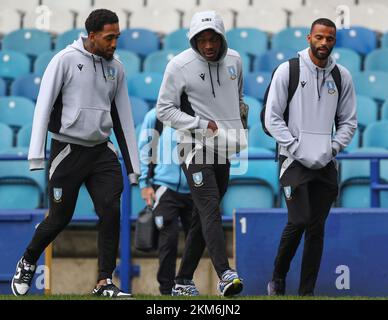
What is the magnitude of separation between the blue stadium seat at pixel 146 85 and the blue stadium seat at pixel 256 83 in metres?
0.96

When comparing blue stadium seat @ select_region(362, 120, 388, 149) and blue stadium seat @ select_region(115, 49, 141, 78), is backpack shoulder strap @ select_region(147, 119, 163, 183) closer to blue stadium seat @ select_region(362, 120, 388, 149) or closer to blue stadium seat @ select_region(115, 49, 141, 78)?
blue stadium seat @ select_region(362, 120, 388, 149)

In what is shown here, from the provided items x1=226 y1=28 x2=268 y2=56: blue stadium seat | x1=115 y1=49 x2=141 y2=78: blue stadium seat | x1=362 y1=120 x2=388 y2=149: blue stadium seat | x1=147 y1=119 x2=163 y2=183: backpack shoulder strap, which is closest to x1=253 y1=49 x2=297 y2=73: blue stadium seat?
x1=226 y1=28 x2=268 y2=56: blue stadium seat

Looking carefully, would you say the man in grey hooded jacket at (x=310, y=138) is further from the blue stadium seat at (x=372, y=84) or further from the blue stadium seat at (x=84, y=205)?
the blue stadium seat at (x=372, y=84)

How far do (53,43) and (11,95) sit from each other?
1.73 metres

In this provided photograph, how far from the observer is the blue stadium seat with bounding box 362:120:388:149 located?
11289 mm

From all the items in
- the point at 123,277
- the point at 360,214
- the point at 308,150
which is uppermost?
the point at 308,150

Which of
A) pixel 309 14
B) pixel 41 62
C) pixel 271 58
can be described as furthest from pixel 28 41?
pixel 309 14

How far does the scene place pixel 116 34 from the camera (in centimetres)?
755

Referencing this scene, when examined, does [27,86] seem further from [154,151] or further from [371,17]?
[371,17]

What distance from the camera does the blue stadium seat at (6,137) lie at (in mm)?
11758

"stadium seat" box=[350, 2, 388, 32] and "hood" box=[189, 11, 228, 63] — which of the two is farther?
"stadium seat" box=[350, 2, 388, 32]

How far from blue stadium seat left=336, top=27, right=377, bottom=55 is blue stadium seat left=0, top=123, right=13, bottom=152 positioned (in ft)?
14.4
